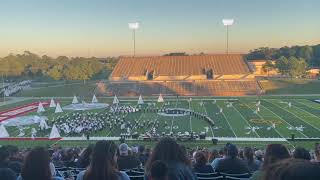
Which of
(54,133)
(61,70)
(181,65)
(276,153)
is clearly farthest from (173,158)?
(61,70)

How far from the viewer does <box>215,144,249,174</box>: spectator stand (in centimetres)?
682

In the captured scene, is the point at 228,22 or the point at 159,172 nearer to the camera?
the point at 159,172

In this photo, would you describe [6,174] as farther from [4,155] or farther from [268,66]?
[268,66]

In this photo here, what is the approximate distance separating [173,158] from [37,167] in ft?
5.03

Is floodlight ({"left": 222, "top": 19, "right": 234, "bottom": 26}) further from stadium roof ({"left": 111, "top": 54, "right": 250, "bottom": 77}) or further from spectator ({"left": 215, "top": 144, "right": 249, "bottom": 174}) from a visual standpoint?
spectator ({"left": 215, "top": 144, "right": 249, "bottom": 174})

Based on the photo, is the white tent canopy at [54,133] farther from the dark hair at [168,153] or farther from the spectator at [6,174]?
the dark hair at [168,153]

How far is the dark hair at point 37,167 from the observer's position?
13.6ft

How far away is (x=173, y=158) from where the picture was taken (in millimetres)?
4754

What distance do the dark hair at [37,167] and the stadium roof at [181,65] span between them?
61.1 meters

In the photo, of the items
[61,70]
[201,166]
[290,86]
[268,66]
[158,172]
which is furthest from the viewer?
[268,66]

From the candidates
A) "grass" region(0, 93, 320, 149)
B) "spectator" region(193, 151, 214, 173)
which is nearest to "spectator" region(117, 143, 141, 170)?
"spectator" region(193, 151, 214, 173)

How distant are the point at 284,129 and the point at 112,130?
445 inches

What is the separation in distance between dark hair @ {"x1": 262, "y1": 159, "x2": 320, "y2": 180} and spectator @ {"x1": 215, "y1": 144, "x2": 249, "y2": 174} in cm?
504

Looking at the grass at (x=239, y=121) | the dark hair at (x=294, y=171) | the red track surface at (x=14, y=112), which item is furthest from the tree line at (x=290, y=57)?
the dark hair at (x=294, y=171)
